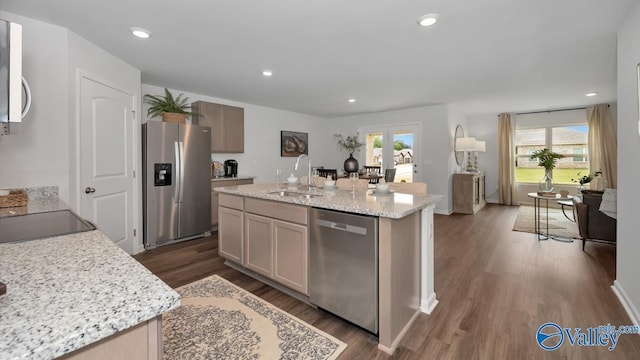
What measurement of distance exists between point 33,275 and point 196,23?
2341 millimetres

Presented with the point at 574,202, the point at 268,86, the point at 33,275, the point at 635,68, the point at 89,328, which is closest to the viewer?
the point at 89,328

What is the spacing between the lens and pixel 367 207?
192 centimetres

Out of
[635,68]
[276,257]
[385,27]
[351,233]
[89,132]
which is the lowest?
[276,257]

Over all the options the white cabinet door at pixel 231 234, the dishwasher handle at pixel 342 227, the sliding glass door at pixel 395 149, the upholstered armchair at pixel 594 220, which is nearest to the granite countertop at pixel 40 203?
the white cabinet door at pixel 231 234

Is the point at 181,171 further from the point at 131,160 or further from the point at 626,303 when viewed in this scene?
the point at 626,303

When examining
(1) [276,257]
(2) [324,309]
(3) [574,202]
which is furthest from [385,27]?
(3) [574,202]

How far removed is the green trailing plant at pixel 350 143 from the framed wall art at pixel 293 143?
924 millimetres

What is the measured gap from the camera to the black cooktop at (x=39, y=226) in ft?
4.08

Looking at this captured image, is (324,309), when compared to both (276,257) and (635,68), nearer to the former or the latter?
(276,257)

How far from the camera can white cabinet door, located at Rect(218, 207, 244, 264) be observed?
2902 mm

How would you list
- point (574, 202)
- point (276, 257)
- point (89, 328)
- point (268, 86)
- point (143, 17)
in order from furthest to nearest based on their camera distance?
point (268, 86) → point (574, 202) → point (276, 257) → point (143, 17) → point (89, 328)

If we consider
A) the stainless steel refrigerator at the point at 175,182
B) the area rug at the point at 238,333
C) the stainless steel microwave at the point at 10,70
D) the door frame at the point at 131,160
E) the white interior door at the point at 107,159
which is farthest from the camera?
the stainless steel refrigerator at the point at 175,182

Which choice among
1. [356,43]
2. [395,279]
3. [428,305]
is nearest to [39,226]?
[395,279]

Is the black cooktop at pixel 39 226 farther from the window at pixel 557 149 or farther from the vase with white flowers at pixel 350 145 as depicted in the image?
the window at pixel 557 149
